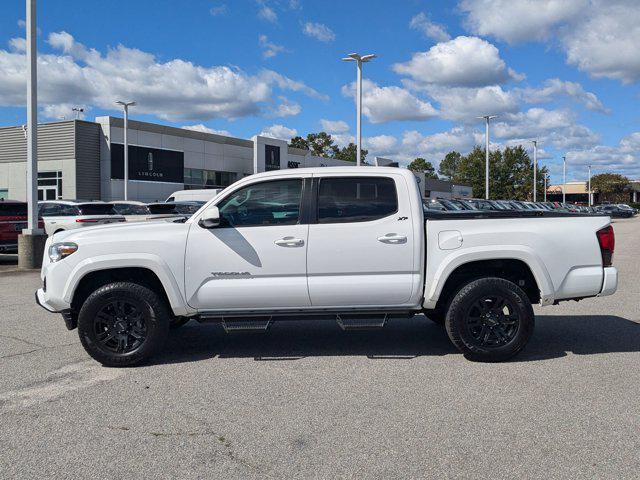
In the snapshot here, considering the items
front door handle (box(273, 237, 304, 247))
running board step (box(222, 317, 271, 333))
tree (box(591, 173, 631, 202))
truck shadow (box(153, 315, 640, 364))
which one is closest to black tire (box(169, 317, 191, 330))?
truck shadow (box(153, 315, 640, 364))

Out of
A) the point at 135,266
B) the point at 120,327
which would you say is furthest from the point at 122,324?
the point at 135,266

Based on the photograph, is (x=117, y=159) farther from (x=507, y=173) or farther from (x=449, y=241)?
(x=507, y=173)

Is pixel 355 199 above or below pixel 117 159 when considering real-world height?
below

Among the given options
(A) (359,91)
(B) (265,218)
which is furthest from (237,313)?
(A) (359,91)

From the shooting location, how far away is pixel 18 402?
4.88 m

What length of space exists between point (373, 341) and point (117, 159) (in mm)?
36194

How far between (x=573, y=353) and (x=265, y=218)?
3479 millimetres

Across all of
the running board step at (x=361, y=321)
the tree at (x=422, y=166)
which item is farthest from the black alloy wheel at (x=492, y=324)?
the tree at (x=422, y=166)

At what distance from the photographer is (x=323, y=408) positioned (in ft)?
15.3

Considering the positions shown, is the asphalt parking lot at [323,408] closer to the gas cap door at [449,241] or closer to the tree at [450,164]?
the gas cap door at [449,241]

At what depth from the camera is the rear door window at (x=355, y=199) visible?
5.84 metres

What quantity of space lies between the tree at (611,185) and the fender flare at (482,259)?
114793 mm

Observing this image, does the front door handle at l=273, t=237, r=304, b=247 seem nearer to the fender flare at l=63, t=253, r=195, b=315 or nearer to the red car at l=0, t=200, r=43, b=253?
the fender flare at l=63, t=253, r=195, b=315

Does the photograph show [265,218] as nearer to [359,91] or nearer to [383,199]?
[383,199]
